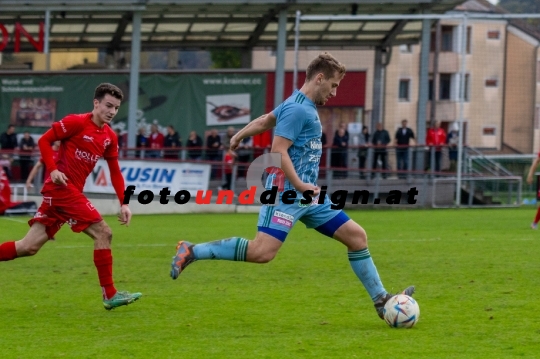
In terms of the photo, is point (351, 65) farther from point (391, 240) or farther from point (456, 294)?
point (456, 294)

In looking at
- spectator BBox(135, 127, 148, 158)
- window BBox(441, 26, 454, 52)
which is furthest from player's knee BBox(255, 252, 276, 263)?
window BBox(441, 26, 454, 52)

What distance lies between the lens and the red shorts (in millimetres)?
8219

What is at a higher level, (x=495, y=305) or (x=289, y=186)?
(x=289, y=186)

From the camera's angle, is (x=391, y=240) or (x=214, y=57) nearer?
(x=391, y=240)

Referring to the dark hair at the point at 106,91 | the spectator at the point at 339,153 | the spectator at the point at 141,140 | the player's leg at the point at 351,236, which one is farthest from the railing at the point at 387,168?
the player's leg at the point at 351,236

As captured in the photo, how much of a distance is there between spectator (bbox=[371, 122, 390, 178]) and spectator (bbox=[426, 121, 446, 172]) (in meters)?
1.07

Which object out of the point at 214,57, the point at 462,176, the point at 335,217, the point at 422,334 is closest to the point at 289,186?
the point at 335,217

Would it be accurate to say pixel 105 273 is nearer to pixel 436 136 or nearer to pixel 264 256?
pixel 264 256

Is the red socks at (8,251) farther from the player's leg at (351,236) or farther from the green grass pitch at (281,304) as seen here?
the player's leg at (351,236)

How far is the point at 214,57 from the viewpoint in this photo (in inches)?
2539

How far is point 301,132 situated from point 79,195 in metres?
2.17

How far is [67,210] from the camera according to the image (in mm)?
8234

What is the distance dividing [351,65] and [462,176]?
8.05 meters

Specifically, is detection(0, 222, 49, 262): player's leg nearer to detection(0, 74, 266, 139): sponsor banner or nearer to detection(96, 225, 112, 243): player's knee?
detection(96, 225, 112, 243): player's knee
